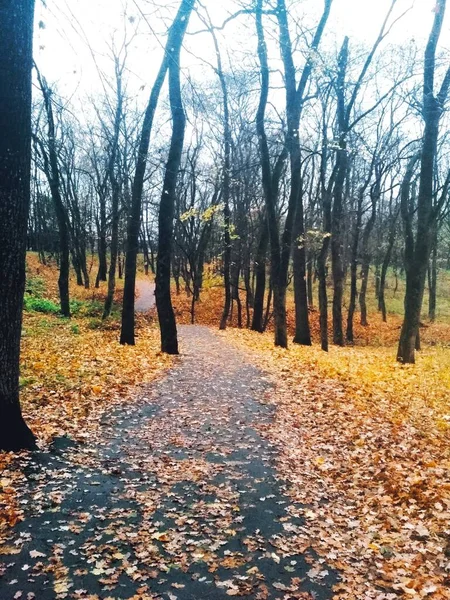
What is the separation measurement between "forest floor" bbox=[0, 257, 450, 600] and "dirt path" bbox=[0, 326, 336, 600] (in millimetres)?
18

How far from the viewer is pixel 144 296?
4394cm

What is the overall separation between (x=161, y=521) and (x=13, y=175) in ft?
14.5

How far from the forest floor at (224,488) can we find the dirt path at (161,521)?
0.02m

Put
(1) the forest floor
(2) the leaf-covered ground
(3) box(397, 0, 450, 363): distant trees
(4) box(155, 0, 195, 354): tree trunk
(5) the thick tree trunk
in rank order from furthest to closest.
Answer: (4) box(155, 0, 195, 354): tree trunk < (3) box(397, 0, 450, 363): distant trees < (5) the thick tree trunk < (2) the leaf-covered ground < (1) the forest floor

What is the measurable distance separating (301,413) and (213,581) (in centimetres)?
525

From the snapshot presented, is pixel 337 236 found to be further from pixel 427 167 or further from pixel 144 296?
pixel 144 296

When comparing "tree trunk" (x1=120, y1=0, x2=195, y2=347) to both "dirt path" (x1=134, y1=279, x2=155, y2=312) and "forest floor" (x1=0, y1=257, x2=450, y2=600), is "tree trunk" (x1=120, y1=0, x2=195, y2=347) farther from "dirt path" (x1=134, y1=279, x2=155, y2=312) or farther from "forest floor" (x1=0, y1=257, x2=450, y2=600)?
"dirt path" (x1=134, y1=279, x2=155, y2=312)

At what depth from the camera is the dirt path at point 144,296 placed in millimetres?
36034

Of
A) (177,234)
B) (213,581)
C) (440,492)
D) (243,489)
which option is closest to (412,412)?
(440,492)

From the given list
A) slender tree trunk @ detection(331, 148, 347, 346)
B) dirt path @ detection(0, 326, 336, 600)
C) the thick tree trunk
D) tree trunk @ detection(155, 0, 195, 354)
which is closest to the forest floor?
dirt path @ detection(0, 326, 336, 600)

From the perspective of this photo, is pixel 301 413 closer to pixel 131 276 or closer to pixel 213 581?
pixel 213 581

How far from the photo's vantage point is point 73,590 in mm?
3834

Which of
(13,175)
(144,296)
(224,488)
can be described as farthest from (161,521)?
(144,296)

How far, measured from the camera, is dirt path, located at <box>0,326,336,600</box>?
4020 mm
